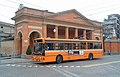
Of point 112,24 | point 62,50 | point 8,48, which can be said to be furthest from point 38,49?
point 112,24

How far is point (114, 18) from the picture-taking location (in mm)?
91562

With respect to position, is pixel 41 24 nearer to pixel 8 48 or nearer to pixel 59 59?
pixel 59 59

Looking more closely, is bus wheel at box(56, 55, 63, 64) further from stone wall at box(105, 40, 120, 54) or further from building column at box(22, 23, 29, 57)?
stone wall at box(105, 40, 120, 54)

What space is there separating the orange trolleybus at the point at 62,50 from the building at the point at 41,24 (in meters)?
8.52

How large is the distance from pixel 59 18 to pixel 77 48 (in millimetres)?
11288

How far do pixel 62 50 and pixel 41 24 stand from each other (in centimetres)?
1035

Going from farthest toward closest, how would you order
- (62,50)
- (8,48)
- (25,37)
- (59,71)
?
1. (8,48)
2. (25,37)
3. (62,50)
4. (59,71)

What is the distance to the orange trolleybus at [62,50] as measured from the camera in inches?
822

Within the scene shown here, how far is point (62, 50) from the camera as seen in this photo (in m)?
22.6

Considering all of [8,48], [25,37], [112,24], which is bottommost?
[8,48]

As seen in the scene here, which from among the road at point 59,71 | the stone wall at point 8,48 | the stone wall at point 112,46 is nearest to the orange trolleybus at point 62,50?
the road at point 59,71

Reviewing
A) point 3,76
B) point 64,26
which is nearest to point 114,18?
point 64,26

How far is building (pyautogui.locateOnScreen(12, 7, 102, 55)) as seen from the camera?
29.8 m

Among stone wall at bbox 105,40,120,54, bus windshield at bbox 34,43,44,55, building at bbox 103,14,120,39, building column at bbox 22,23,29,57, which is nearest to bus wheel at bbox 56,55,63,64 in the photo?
bus windshield at bbox 34,43,44,55
